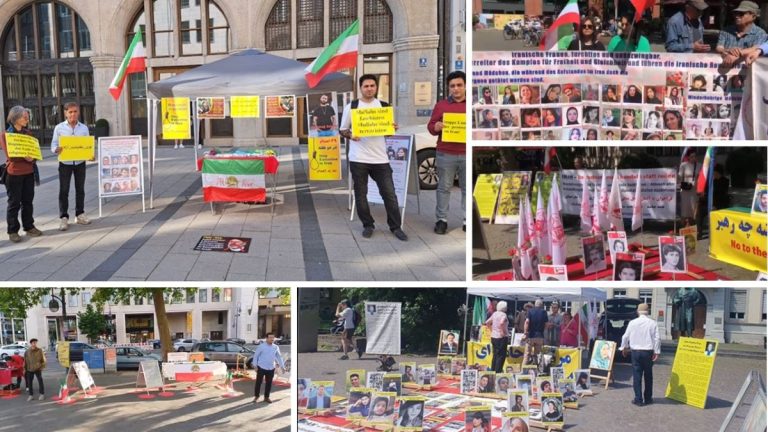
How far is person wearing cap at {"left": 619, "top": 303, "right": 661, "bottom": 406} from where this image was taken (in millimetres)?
3816

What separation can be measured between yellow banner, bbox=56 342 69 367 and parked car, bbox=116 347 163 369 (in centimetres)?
35

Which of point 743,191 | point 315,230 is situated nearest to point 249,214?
point 315,230

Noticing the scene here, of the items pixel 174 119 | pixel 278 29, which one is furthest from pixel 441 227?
pixel 174 119

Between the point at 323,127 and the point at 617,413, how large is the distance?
4317mm

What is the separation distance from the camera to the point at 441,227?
459 cm

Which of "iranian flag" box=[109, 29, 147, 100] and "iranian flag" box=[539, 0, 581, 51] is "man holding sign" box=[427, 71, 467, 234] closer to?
"iranian flag" box=[539, 0, 581, 51]

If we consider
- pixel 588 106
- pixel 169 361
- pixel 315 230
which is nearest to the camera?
pixel 588 106

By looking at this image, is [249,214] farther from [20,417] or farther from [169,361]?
[20,417]

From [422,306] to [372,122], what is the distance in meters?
1.52

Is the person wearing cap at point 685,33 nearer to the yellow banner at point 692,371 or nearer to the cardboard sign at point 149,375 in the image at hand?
the yellow banner at point 692,371

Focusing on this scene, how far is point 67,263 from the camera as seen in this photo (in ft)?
13.1

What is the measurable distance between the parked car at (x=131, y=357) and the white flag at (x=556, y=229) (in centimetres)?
266

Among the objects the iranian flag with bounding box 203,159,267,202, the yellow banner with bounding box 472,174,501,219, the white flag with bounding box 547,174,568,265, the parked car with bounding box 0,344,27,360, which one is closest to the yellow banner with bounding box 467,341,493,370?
the white flag with bounding box 547,174,568,265

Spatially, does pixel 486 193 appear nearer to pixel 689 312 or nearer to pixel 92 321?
pixel 689 312
